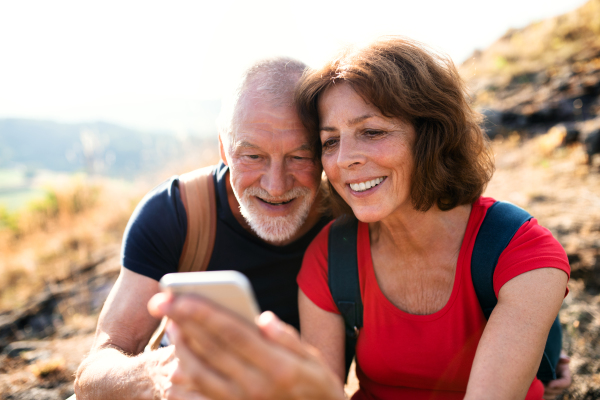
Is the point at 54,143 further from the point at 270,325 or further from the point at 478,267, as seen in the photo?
the point at 270,325

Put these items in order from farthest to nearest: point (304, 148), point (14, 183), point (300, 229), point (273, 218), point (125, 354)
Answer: point (14, 183), point (300, 229), point (273, 218), point (304, 148), point (125, 354)

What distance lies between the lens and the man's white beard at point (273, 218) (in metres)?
2.25

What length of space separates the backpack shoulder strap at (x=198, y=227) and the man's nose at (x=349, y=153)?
0.95 metres

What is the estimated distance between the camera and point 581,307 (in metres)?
2.91

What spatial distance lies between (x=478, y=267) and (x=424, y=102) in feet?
2.64

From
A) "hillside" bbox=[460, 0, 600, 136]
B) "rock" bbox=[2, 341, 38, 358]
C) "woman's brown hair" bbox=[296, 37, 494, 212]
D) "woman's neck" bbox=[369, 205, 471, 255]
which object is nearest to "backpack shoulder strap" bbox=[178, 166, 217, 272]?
"woman's brown hair" bbox=[296, 37, 494, 212]

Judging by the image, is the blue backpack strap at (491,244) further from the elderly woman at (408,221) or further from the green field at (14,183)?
the green field at (14,183)

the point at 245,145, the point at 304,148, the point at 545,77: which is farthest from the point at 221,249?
the point at 545,77

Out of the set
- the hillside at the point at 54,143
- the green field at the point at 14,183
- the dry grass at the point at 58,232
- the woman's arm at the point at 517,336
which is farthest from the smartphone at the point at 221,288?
the hillside at the point at 54,143

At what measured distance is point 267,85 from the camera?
2.17 m

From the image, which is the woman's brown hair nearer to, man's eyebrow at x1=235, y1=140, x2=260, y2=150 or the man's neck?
man's eyebrow at x1=235, y1=140, x2=260, y2=150

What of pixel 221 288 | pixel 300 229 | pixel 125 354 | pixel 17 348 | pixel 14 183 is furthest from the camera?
pixel 14 183

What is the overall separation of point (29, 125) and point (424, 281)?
56062 millimetres

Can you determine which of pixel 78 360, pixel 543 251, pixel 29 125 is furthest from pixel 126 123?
pixel 543 251
